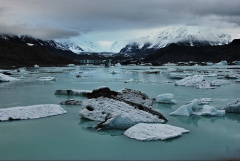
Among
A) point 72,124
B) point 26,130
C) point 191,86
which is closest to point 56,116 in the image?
point 72,124

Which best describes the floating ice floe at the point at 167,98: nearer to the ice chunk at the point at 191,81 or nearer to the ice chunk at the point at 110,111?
the ice chunk at the point at 110,111

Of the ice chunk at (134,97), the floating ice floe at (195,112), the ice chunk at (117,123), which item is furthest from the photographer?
the ice chunk at (134,97)

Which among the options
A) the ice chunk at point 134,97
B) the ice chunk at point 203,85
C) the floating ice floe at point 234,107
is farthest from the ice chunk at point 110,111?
the ice chunk at point 203,85

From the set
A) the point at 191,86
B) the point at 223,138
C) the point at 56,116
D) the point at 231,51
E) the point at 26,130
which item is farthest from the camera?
the point at 231,51

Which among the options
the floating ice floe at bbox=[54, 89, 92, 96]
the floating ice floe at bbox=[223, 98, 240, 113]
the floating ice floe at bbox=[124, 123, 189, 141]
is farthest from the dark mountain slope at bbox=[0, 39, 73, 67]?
the floating ice floe at bbox=[124, 123, 189, 141]

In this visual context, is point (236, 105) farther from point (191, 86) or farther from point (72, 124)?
point (191, 86)

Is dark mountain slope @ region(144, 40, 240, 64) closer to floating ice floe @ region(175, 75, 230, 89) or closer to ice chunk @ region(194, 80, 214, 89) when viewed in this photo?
floating ice floe @ region(175, 75, 230, 89)
